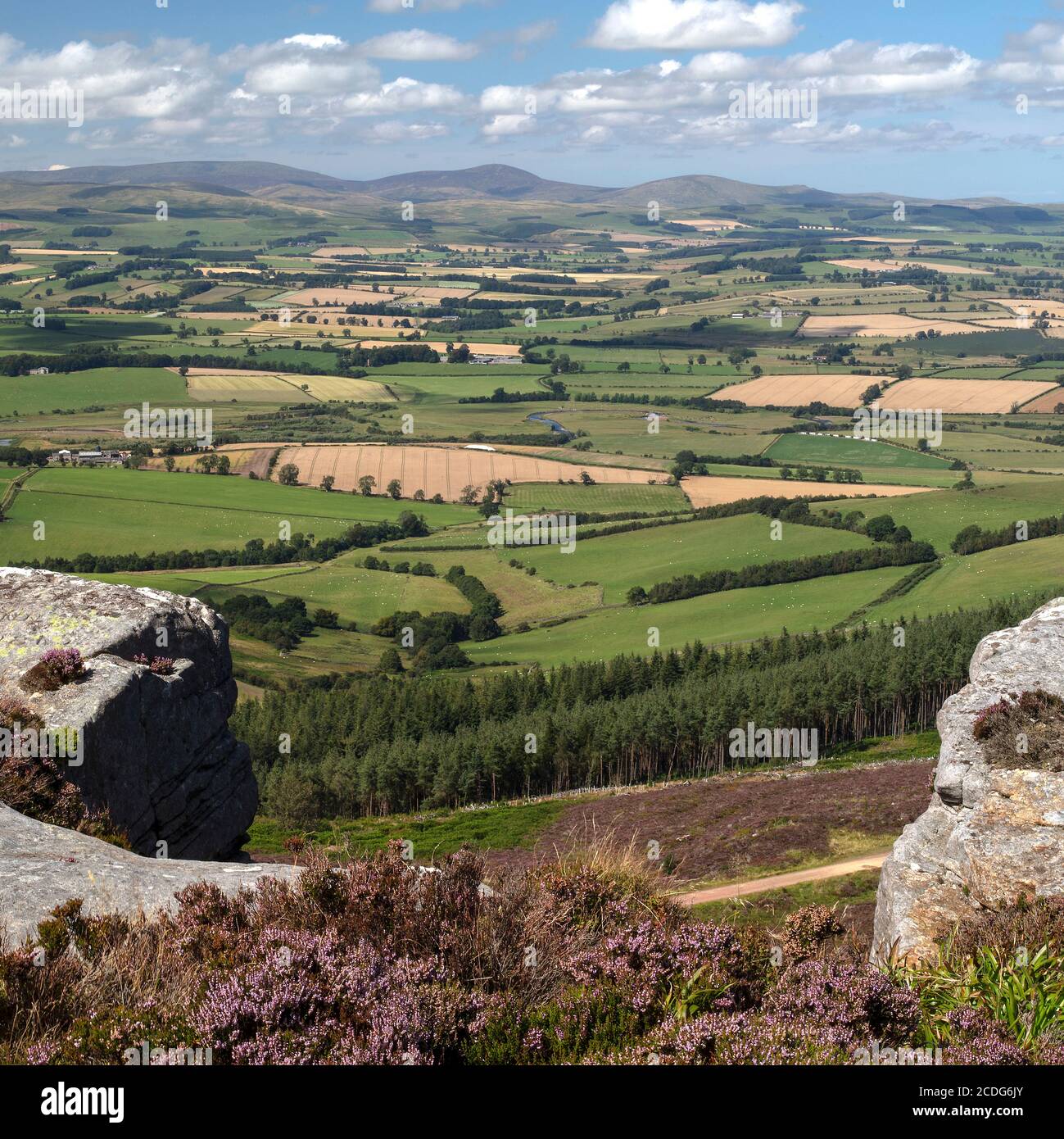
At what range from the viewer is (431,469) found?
6348 inches

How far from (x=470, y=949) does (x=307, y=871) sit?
1644mm

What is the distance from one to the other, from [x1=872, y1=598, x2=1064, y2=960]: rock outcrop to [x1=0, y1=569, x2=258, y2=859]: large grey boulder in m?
10.3

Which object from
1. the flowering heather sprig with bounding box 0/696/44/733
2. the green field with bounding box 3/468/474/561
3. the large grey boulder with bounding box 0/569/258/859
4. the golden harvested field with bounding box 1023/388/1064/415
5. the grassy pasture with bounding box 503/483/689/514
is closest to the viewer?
the flowering heather sprig with bounding box 0/696/44/733

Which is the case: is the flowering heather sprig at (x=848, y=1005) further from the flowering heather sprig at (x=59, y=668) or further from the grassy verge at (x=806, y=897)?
the grassy verge at (x=806, y=897)

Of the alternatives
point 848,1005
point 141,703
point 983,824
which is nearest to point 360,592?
point 141,703

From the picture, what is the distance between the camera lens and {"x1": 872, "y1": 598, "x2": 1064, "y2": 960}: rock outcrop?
15.1 metres

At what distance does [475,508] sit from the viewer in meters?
150

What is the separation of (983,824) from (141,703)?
12.6m

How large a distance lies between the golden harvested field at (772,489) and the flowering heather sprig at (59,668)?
12684cm

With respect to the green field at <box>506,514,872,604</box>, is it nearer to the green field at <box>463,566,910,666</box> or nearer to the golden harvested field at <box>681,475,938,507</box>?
the green field at <box>463,566,910,666</box>

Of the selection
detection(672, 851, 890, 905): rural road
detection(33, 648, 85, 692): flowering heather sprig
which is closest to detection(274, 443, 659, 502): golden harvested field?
detection(672, 851, 890, 905): rural road

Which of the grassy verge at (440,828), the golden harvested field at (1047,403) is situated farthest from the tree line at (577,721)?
the golden harvested field at (1047,403)

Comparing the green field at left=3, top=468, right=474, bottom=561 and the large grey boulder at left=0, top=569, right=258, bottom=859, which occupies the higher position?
the large grey boulder at left=0, top=569, right=258, bottom=859
